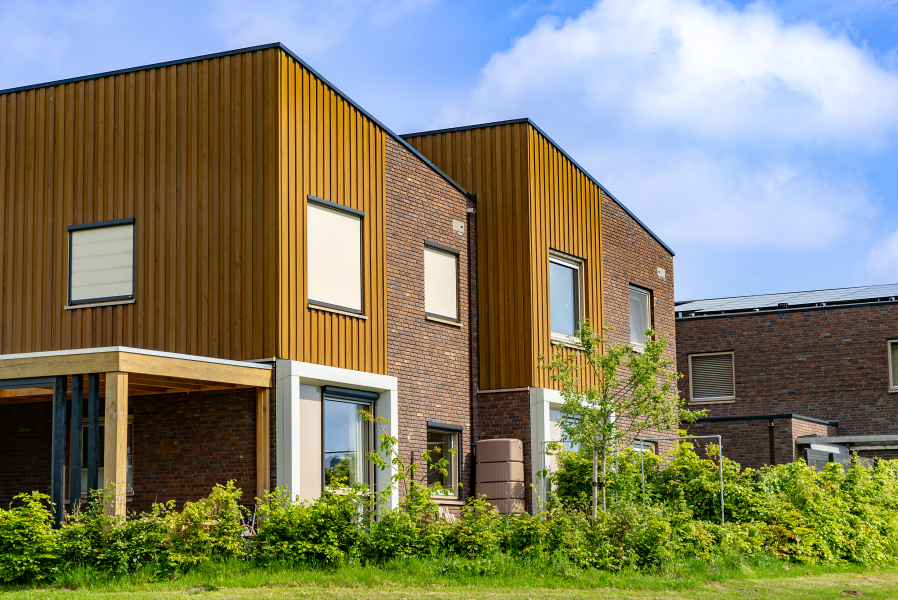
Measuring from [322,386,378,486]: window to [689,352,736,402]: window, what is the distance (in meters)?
16.1

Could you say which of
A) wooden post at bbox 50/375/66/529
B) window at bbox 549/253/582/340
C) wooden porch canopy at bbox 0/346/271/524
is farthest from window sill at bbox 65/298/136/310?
window at bbox 549/253/582/340

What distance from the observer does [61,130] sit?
1805cm

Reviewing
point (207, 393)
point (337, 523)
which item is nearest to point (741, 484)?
point (337, 523)

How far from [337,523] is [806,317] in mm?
20564

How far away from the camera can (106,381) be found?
45.6ft

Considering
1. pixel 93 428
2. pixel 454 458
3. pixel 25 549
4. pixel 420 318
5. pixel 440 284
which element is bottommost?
pixel 25 549

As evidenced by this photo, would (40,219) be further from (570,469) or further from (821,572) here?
(821,572)

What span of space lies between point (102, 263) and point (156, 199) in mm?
1347

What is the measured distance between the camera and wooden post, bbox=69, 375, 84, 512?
14.0m

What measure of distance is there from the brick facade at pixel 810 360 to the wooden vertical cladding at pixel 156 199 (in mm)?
18151

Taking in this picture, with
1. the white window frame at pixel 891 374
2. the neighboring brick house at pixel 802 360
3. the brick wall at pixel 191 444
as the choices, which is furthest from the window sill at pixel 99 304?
the white window frame at pixel 891 374

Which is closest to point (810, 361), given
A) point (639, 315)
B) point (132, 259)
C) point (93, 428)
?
point (639, 315)

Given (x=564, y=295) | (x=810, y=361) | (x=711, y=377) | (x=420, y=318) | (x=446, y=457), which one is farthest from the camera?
(x=711, y=377)

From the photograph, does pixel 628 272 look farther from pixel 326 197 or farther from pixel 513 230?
pixel 326 197
